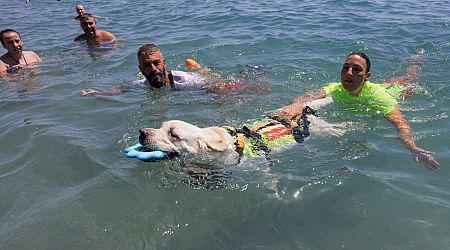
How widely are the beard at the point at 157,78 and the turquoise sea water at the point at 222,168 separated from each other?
20 centimetres

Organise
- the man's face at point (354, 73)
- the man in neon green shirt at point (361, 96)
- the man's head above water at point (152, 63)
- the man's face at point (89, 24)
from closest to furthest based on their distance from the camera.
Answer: the man in neon green shirt at point (361, 96), the man's face at point (354, 73), the man's head above water at point (152, 63), the man's face at point (89, 24)

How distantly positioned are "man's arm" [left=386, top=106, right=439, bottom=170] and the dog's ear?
2179 millimetres

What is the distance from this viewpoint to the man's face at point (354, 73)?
5684 mm

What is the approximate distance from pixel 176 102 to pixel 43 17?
11.7 metres

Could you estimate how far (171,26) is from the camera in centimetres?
1304

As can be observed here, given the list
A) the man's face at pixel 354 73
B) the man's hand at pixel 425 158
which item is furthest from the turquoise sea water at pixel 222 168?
the man's face at pixel 354 73

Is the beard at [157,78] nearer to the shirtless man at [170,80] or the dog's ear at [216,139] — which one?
the shirtless man at [170,80]

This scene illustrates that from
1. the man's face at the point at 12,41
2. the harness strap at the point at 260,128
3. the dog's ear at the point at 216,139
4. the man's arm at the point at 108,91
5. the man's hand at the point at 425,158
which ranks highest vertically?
the man's face at the point at 12,41

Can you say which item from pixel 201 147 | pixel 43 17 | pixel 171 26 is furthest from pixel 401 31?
pixel 43 17

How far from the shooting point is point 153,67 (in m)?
6.75

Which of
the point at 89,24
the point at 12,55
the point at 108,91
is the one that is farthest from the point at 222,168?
the point at 89,24

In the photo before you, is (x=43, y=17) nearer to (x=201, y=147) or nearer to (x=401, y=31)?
(x=401, y=31)

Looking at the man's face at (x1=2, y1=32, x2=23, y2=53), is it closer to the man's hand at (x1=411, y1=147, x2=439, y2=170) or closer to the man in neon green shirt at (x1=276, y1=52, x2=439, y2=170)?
the man in neon green shirt at (x1=276, y1=52, x2=439, y2=170)

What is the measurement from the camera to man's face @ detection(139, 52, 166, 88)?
666 cm
